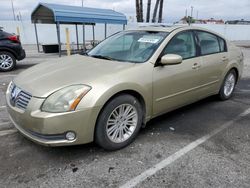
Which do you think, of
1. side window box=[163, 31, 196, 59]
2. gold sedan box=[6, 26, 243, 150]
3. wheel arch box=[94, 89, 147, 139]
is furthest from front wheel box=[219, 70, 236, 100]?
wheel arch box=[94, 89, 147, 139]

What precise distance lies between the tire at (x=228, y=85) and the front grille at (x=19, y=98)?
148 inches

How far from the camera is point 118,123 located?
2.96 metres

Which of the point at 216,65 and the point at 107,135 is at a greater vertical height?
the point at 216,65

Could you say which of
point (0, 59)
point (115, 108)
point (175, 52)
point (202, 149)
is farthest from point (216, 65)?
point (0, 59)

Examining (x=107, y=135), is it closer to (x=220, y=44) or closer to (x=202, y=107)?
(x=202, y=107)

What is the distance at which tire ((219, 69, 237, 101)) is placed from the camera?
4798mm

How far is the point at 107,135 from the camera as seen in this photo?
2826mm

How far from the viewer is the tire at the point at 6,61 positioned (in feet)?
25.8

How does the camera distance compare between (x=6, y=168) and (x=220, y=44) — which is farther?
(x=220, y=44)

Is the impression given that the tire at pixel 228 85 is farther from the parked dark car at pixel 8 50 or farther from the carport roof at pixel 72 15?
the carport roof at pixel 72 15

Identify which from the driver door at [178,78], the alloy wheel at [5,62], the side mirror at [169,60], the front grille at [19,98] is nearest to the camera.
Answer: the front grille at [19,98]

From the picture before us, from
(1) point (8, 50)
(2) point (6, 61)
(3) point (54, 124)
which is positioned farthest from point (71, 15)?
(3) point (54, 124)

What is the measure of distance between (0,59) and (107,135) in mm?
6635

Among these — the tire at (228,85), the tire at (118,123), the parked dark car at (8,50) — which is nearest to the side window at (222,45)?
the tire at (228,85)
